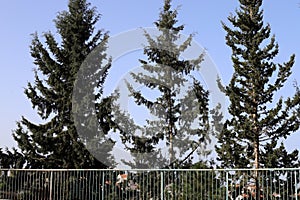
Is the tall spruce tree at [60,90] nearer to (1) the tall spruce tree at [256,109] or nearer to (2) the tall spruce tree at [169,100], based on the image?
(2) the tall spruce tree at [169,100]

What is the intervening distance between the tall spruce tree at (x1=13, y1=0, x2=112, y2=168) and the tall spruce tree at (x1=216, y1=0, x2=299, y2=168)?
18.2ft

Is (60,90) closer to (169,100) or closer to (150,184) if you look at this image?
(169,100)

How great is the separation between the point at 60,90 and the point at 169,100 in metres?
4.75

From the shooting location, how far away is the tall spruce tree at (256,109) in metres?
15.9

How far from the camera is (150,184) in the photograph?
1020cm

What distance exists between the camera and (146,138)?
18.2 meters

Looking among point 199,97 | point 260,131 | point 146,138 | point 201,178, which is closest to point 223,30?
point 199,97

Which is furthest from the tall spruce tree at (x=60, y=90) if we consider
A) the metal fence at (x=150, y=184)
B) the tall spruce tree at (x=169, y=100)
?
the metal fence at (x=150, y=184)

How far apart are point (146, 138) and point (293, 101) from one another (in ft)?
20.7

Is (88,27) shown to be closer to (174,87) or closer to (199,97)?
(174,87)

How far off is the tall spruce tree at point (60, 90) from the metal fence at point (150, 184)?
491cm

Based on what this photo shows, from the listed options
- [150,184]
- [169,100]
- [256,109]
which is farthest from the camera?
[169,100]

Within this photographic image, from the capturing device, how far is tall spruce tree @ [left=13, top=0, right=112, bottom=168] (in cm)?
1733

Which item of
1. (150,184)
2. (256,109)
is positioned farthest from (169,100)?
(150,184)
